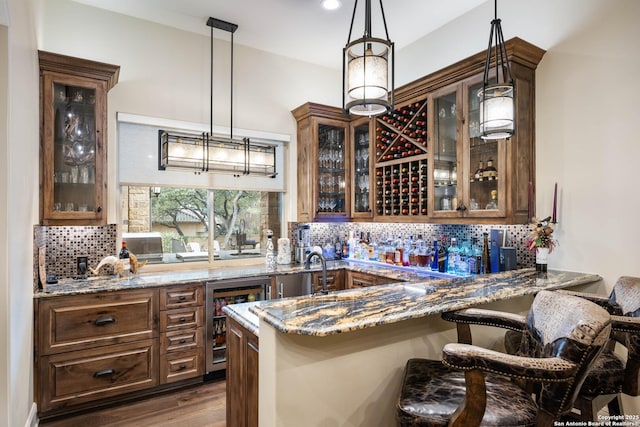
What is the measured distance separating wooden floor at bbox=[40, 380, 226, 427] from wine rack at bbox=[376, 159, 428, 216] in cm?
243

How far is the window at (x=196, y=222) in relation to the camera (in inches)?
145

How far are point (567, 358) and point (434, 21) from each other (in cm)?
352

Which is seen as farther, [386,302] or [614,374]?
[386,302]

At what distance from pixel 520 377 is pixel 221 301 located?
108 inches

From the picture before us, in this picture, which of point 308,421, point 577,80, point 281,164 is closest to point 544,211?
point 577,80

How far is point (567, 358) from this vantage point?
1251mm

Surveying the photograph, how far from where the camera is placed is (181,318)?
3.18 meters

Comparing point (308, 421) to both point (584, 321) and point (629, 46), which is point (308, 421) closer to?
point (584, 321)

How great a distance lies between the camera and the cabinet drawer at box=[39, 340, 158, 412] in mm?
2676

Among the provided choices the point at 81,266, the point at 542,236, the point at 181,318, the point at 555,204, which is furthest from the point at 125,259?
the point at 555,204

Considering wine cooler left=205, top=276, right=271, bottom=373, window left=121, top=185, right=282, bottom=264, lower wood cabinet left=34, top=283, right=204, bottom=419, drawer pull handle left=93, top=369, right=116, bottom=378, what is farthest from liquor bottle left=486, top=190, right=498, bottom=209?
drawer pull handle left=93, top=369, right=116, bottom=378

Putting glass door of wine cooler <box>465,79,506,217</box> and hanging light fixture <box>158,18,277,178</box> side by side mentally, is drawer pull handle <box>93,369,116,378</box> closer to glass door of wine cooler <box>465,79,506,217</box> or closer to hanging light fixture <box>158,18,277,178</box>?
hanging light fixture <box>158,18,277,178</box>

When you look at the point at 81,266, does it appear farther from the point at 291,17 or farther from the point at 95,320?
the point at 291,17

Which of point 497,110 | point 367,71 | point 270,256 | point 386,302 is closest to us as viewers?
point 367,71
